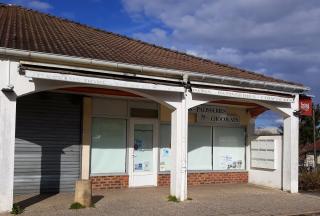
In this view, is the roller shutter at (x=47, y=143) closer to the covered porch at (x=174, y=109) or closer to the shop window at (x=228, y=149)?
the covered porch at (x=174, y=109)

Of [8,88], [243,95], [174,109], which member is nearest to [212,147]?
[243,95]

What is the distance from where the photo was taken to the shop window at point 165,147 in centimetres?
1573

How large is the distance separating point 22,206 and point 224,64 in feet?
28.8

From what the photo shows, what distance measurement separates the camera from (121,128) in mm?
15039

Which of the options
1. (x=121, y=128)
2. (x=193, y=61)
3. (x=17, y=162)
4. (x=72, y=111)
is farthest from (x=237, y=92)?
(x=17, y=162)

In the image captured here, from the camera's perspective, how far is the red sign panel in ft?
50.0

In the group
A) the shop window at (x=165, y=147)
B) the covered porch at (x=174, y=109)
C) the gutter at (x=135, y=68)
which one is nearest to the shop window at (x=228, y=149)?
the covered porch at (x=174, y=109)

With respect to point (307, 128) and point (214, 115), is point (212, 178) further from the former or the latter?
point (307, 128)

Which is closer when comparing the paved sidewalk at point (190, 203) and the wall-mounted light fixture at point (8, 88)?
the wall-mounted light fixture at point (8, 88)

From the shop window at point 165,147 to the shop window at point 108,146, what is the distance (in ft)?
4.54

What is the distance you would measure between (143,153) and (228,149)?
12.1ft

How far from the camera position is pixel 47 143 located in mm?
13539

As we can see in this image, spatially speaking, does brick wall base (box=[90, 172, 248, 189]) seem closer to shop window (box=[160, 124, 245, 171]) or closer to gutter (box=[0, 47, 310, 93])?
shop window (box=[160, 124, 245, 171])

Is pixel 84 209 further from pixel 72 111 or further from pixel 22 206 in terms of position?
pixel 72 111
